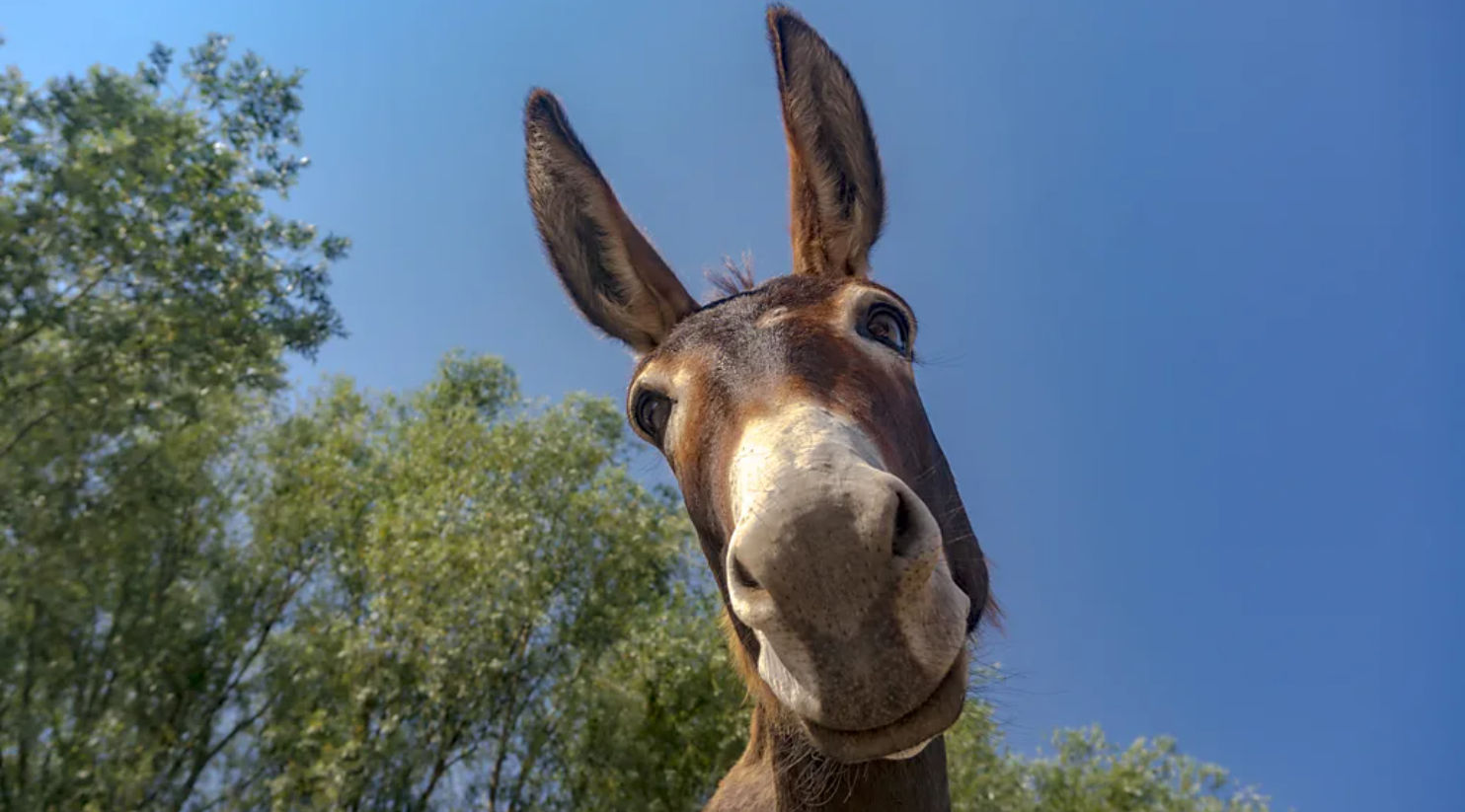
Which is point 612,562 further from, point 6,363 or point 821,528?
point 821,528

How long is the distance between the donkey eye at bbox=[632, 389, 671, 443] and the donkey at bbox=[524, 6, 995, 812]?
0.01 m

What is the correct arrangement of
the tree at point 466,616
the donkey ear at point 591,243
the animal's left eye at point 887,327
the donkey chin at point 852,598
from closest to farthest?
the donkey chin at point 852,598, the animal's left eye at point 887,327, the donkey ear at point 591,243, the tree at point 466,616

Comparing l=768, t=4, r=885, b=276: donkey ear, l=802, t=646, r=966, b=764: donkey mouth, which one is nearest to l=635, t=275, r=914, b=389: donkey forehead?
l=768, t=4, r=885, b=276: donkey ear

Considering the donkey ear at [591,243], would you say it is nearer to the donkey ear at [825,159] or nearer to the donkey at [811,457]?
the donkey at [811,457]

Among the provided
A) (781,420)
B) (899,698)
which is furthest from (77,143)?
(899,698)

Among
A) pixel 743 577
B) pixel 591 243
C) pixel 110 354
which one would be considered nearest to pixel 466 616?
pixel 110 354

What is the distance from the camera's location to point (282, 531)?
52.7 ft

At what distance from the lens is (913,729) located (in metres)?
1.86

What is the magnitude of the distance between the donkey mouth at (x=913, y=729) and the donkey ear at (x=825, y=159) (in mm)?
2482

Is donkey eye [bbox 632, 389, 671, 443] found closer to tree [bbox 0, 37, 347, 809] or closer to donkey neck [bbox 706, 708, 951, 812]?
donkey neck [bbox 706, 708, 951, 812]

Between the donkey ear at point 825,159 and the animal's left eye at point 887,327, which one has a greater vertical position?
the donkey ear at point 825,159

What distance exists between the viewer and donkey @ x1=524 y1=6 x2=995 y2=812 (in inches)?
70.8

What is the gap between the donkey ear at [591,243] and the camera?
4039 mm

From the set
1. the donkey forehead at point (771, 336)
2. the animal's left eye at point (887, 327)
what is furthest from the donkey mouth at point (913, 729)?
the animal's left eye at point (887, 327)
